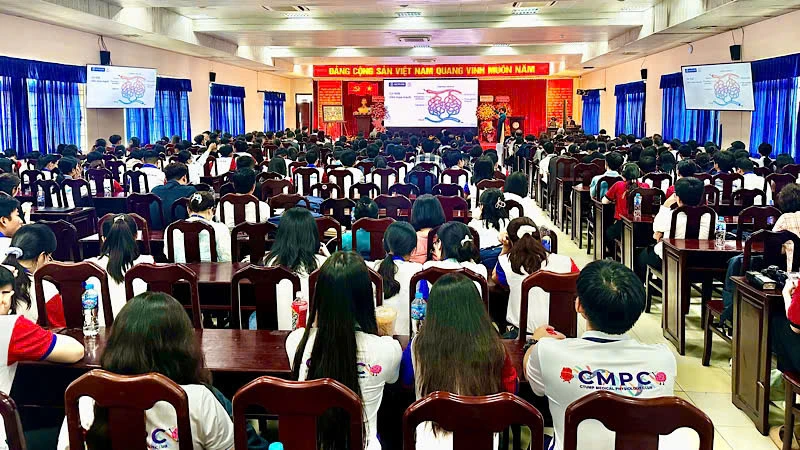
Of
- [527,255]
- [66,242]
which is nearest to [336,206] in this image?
[66,242]

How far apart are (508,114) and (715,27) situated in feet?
54.5

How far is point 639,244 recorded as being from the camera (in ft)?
21.1

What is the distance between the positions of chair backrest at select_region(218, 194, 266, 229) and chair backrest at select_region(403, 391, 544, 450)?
462 cm

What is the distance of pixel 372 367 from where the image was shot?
247cm

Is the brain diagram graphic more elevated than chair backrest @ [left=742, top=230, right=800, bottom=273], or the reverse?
the brain diagram graphic

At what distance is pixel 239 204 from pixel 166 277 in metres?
2.88

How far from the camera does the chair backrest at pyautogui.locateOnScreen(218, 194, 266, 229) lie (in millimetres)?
6234

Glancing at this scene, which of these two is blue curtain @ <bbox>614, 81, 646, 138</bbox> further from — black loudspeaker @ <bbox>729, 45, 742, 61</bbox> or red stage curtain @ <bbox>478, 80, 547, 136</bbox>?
red stage curtain @ <bbox>478, 80, 547, 136</bbox>

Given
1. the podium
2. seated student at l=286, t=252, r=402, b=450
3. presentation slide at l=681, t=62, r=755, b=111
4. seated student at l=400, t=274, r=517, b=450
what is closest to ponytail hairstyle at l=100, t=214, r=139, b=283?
seated student at l=286, t=252, r=402, b=450

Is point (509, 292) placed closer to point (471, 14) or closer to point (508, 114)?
point (471, 14)

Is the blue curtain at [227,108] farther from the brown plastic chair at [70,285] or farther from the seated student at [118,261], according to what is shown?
the brown plastic chair at [70,285]

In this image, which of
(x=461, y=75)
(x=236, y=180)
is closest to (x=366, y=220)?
(x=236, y=180)

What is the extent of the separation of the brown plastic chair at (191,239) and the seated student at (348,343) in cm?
259

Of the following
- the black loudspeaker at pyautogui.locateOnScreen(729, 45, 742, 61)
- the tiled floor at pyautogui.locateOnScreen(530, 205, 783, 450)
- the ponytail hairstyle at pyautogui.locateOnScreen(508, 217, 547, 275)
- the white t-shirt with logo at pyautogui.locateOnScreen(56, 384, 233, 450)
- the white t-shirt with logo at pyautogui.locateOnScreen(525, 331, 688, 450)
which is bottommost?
the tiled floor at pyautogui.locateOnScreen(530, 205, 783, 450)
